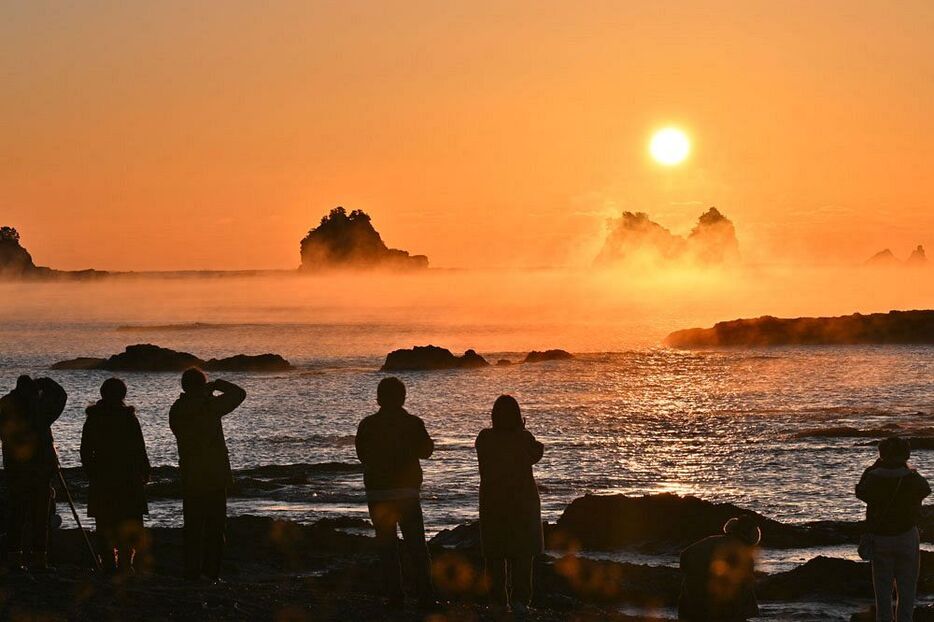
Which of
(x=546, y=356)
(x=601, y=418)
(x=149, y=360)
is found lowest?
(x=601, y=418)

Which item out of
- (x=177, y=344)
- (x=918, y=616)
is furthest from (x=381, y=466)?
(x=177, y=344)

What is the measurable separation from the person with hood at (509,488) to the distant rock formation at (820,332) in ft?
401

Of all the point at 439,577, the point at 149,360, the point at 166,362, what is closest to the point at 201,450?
the point at 439,577

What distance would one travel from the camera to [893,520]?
11102 mm

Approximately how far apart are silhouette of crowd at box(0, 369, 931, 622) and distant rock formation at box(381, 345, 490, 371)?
3175 inches

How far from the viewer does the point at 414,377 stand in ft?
290

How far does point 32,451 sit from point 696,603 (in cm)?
645

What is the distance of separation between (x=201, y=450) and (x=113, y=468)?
96cm

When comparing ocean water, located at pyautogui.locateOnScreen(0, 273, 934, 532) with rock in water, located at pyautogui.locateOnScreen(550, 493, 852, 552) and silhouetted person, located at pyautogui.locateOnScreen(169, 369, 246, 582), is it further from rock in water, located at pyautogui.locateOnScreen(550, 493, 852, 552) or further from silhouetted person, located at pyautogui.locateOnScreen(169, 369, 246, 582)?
silhouetted person, located at pyautogui.locateOnScreen(169, 369, 246, 582)

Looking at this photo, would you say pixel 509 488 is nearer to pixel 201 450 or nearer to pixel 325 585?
pixel 201 450

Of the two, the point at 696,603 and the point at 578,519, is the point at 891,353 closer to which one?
the point at 578,519

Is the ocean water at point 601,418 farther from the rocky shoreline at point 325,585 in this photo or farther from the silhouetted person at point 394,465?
the silhouetted person at point 394,465

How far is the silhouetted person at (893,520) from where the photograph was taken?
36.1 feet

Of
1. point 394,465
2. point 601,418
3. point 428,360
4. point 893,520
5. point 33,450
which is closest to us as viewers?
point 893,520
